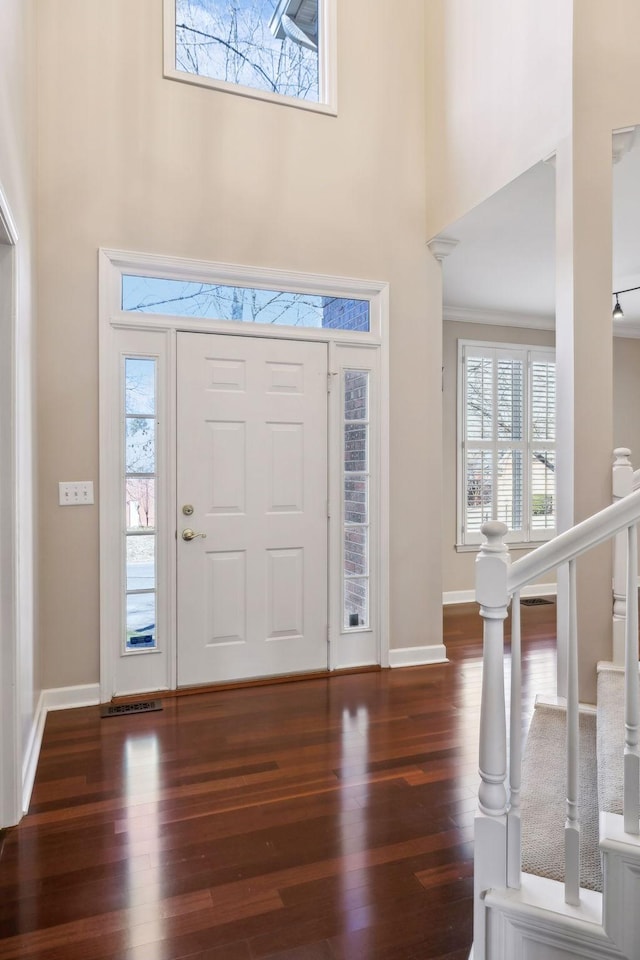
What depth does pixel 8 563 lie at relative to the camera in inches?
83.5

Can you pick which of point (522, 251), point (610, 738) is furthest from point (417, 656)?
point (522, 251)

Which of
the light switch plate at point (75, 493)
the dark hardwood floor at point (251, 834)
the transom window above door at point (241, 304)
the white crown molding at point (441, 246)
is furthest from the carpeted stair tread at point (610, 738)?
the white crown molding at point (441, 246)

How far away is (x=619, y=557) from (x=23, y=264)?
2.85 m

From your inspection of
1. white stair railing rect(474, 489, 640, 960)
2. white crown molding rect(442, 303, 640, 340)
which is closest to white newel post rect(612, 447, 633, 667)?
white stair railing rect(474, 489, 640, 960)

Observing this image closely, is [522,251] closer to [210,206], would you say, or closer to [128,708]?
[210,206]

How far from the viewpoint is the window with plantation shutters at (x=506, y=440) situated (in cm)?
570

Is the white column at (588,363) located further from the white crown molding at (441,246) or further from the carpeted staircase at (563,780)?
the white crown molding at (441,246)

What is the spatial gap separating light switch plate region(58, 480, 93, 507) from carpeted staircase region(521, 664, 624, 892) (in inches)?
96.9

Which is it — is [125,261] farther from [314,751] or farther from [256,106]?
[314,751]

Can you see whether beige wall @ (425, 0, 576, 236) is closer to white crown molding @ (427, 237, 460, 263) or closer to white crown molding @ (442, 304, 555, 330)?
white crown molding @ (427, 237, 460, 263)

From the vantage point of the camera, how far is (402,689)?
3.41m

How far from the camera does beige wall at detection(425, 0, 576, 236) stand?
2684mm

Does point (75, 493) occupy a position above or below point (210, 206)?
below

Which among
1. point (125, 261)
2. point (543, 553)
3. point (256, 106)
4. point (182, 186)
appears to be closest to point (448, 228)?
point (256, 106)
